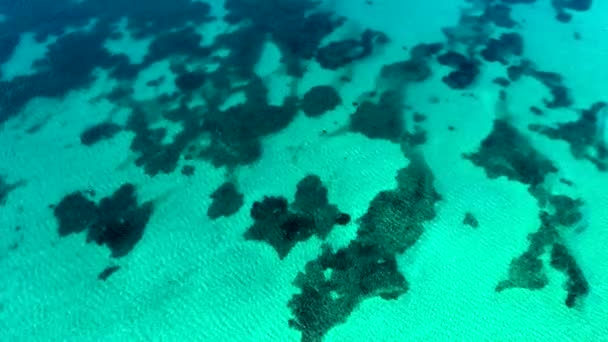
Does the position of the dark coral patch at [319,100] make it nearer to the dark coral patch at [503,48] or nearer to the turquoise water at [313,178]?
the turquoise water at [313,178]

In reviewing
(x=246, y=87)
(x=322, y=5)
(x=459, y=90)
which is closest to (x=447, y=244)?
(x=459, y=90)

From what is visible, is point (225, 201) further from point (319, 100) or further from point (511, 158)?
point (511, 158)

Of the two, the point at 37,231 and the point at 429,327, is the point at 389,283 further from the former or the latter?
the point at 37,231

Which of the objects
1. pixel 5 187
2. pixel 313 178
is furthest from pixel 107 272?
pixel 313 178

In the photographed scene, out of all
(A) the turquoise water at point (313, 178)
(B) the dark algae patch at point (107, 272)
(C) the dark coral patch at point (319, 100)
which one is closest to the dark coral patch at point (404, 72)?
(A) the turquoise water at point (313, 178)

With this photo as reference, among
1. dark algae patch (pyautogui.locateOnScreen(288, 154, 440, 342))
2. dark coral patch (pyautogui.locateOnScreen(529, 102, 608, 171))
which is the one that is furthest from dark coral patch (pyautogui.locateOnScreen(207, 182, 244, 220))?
dark coral patch (pyautogui.locateOnScreen(529, 102, 608, 171))

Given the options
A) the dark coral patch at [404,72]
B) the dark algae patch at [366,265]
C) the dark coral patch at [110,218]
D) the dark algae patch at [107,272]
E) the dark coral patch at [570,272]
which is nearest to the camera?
the dark algae patch at [366,265]

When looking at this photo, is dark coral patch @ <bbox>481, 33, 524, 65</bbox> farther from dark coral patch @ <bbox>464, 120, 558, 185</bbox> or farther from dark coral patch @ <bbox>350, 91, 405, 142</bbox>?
dark coral patch @ <bbox>350, 91, 405, 142</bbox>
